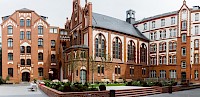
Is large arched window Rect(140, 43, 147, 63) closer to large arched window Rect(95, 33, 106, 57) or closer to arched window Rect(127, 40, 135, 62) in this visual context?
arched window Rect(127, 40, 135, 62)

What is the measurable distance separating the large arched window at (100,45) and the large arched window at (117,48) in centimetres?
316

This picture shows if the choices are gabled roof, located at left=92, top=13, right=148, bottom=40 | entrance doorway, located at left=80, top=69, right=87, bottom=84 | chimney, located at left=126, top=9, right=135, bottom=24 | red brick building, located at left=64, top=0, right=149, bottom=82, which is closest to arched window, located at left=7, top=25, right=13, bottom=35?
red brick building, located at left=64, top=0, right=149, bottom=82

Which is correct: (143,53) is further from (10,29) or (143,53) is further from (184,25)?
(10,29)

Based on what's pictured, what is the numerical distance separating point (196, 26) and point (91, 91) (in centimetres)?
4164

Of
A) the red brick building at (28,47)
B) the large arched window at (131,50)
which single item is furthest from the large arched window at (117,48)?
the red brick building at (28,47)

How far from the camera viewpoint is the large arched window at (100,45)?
50.4 m

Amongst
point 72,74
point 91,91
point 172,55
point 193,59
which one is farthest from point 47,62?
point 91,91

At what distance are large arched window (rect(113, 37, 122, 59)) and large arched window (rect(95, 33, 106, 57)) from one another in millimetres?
3159

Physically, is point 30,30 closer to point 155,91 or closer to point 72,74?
point 72,74

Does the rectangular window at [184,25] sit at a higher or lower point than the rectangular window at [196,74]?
higher

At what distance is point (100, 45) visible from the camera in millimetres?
50938

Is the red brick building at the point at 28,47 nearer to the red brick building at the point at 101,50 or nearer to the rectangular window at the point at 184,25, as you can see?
the red brick building at the point at 101,50

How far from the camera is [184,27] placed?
2245 inches

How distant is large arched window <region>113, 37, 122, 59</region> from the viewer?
53.9 metres
